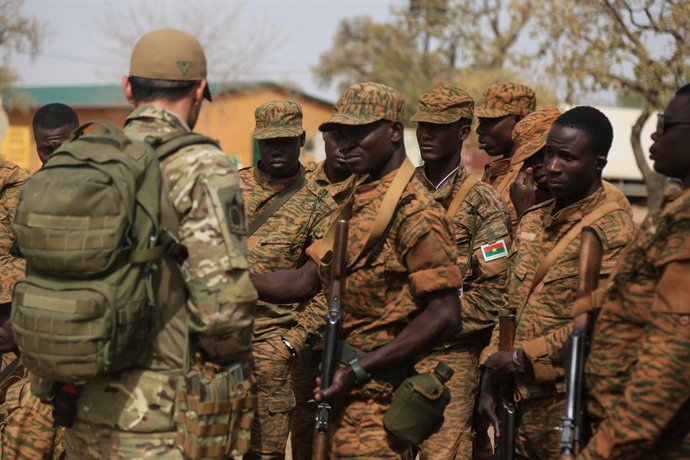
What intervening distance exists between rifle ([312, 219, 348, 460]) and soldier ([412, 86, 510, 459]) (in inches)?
56.3

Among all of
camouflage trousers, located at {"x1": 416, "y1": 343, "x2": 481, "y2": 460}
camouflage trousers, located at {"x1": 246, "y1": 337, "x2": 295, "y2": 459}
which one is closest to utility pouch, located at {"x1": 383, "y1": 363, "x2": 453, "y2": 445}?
camouflage trousers, located at {"x1": 416, "y1": 343, "x2": 481, "y2": 460}

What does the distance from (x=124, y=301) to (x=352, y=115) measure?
1.39m

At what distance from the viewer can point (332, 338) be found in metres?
4.04

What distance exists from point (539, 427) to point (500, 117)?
3228 mm

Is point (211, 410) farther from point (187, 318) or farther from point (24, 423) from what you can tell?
point (24, 423)

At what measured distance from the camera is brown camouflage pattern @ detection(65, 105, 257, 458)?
3.38 m

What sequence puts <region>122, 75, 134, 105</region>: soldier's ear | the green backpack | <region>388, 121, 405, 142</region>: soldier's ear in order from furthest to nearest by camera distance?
<region>388, 121, 405, 142</region>: soldier's ear < <region>122, 75, 134, 105</region>: soldier's ear < the green backpack

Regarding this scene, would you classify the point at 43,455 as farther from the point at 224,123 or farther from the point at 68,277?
the point at 224,123

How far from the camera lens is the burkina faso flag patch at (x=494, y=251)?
18.0ft

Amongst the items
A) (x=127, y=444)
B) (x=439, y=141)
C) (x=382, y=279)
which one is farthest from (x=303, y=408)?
(x=127, y=444)

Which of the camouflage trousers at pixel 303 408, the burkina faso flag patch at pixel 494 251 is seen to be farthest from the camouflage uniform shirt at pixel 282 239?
the burkina faso flag patch at pixel 494 251

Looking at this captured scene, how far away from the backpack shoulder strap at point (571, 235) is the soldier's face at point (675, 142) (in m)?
0.96

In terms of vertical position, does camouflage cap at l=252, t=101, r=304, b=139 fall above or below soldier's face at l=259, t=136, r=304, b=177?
above

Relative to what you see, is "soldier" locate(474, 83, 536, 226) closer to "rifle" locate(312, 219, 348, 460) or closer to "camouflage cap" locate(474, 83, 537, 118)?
"camouflage cap" locate(474, 83, 537, 118)
